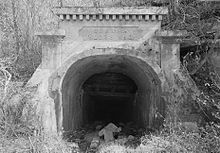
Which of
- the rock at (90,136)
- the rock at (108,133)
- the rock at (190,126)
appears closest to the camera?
the rock at (190,126)

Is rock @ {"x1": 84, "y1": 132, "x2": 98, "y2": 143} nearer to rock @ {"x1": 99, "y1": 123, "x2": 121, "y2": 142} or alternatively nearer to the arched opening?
rock @ {"x1": 99, "y1": 123, "x2": 121, "y2": 142}

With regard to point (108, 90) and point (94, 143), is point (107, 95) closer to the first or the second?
point (108, 90)

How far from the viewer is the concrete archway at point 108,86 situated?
8742 millimetres

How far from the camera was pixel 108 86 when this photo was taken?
43.9ft

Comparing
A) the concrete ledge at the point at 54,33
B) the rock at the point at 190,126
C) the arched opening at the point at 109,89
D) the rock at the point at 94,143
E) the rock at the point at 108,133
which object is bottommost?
the rock at the point at 94,143

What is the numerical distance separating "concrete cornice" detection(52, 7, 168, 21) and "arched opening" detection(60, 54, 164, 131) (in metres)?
1.30

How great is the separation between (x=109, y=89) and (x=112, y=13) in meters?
5.77

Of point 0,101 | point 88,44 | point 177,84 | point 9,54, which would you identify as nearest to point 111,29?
point 88,44

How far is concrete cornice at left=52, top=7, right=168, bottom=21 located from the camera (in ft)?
27.5

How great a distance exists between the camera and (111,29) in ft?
Answer: 28.6

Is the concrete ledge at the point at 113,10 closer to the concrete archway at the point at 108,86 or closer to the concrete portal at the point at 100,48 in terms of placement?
the concrete portal at the point at 100,48

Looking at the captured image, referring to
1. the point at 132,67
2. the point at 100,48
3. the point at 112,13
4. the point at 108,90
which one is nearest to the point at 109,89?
the point at 108,90

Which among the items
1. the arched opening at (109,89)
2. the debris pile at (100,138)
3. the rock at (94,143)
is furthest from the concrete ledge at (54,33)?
the rock at (94,143)

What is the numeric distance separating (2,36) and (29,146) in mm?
8453
